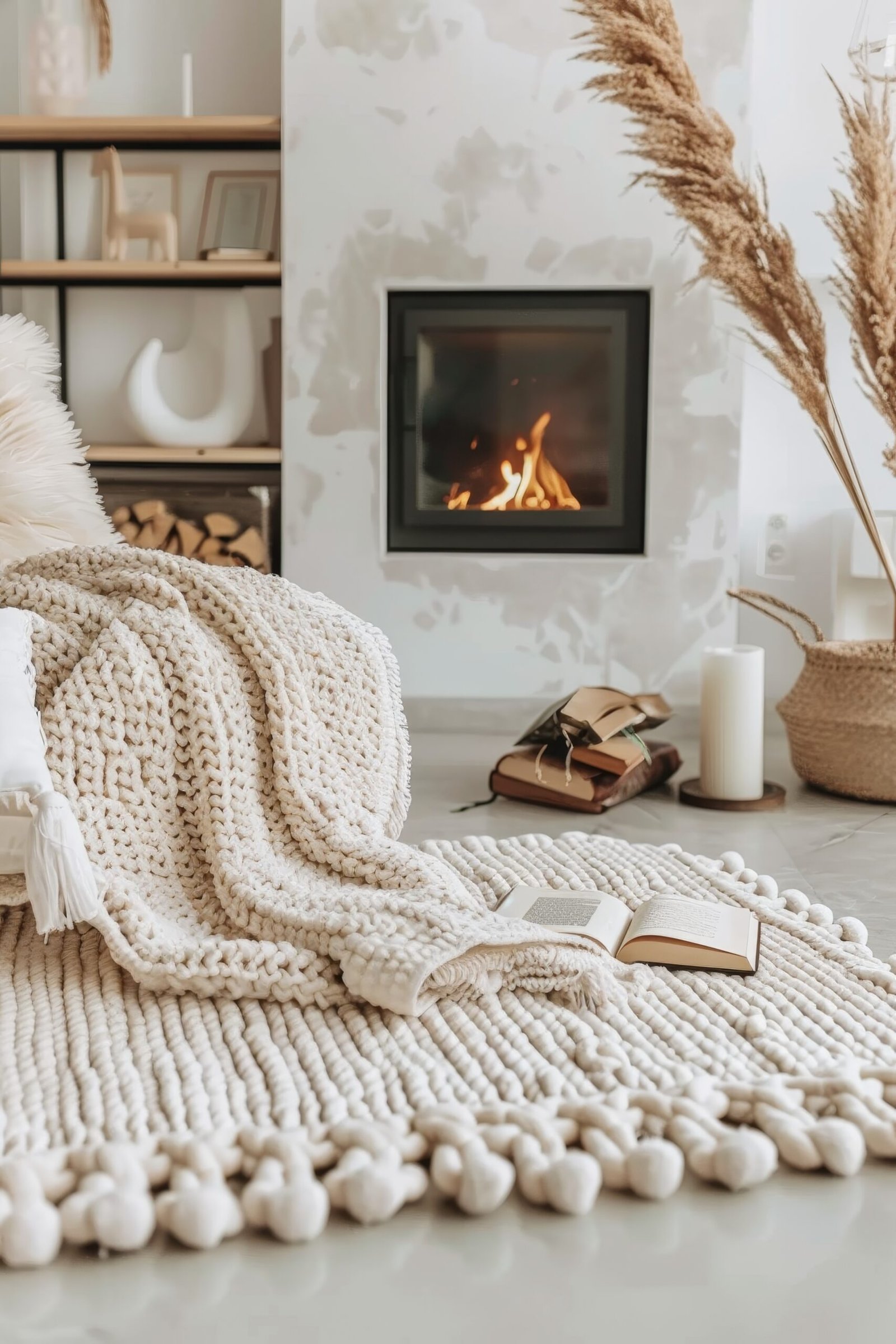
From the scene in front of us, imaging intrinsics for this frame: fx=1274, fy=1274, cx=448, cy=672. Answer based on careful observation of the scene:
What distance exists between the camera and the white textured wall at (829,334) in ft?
10.6

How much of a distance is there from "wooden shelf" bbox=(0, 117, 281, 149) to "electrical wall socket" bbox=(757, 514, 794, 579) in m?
1.60

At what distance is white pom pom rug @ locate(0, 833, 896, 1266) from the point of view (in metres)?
0.93

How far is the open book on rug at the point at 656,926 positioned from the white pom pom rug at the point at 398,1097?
0.10 feet

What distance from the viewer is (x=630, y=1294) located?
0.86 m

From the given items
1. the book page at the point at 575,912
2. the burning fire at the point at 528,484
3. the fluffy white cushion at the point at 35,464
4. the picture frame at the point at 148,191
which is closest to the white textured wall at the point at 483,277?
the burning fire at the point at 528,484

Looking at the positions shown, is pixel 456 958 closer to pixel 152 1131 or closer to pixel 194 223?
pixel 152 1131

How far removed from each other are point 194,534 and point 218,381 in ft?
1.51

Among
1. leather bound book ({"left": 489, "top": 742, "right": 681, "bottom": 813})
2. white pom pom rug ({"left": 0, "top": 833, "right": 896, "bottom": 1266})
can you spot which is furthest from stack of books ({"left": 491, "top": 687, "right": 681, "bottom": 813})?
white pom pom rug ({"left": 0, "top": 833, "right": 896, "bottom": 1266})

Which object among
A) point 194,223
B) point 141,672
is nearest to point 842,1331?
point 141,672

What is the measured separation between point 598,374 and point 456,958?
2291 millimetres

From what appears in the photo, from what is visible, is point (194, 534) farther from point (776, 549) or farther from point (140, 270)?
point (776, 549)

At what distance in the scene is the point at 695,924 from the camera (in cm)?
140

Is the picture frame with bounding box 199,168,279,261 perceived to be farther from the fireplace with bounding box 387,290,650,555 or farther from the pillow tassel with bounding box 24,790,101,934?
the pillow tassel with bounding box 24,790,101,934

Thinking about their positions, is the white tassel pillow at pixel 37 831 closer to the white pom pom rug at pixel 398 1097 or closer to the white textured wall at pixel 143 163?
the white pom pom rug at pixel 398 1097
